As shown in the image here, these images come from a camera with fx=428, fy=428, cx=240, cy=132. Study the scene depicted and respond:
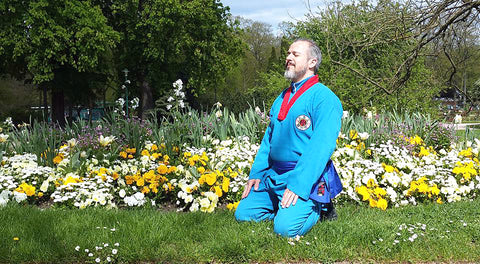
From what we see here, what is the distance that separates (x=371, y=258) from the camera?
283 cm

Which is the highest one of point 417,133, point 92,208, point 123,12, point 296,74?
point 123,12

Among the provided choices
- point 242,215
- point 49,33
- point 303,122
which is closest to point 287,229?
point 242,215

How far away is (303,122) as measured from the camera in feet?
10.3

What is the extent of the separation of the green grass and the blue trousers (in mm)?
77

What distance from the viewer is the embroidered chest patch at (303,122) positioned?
3.14 metres

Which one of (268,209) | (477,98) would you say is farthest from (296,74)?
(477,98)

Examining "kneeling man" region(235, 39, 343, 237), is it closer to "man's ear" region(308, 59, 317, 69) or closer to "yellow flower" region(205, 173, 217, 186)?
"man's ear" region(308, 59, 317, 69)

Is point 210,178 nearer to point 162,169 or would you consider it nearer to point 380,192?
point 162,169

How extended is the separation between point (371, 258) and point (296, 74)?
1.41 metres

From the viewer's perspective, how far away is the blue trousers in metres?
3.01

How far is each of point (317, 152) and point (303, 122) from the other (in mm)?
277

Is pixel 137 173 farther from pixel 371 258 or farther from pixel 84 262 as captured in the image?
pixel 371 258

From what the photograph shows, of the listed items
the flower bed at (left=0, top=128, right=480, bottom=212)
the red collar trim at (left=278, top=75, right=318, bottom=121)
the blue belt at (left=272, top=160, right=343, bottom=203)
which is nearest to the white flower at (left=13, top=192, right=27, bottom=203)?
the flower bed at (left=0, top=128, right=480, bottom=212)

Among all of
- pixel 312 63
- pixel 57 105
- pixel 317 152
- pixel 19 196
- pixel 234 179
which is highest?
pixel 312 63
